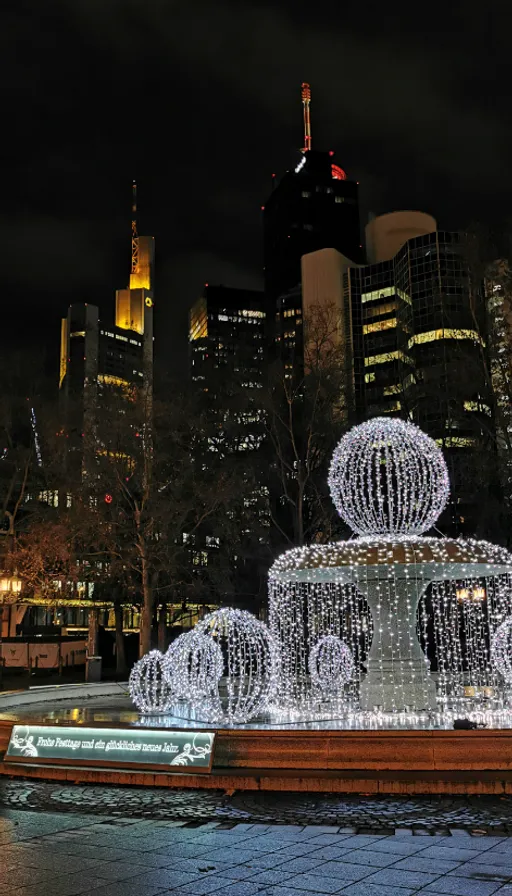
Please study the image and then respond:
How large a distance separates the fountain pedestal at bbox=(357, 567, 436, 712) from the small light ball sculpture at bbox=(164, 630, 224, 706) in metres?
2.60

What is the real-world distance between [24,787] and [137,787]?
52.6 inches

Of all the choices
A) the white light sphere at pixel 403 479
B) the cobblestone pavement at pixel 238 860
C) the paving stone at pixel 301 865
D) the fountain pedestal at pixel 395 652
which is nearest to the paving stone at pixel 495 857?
the cobblestone pavement at pixel 238 860

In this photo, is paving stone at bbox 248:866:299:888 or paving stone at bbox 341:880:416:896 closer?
paving stone at bbox 341:880:416:896

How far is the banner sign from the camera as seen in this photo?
9586 millimetres

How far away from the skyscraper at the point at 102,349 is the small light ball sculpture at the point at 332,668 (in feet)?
43.3

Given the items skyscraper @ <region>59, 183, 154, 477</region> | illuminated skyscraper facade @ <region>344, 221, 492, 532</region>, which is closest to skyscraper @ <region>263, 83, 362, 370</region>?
skyscraper @ <region>59, 183, 154, 477</region>

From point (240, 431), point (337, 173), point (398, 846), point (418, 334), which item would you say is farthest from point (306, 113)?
point (398, 846)

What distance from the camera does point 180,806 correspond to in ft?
28.3

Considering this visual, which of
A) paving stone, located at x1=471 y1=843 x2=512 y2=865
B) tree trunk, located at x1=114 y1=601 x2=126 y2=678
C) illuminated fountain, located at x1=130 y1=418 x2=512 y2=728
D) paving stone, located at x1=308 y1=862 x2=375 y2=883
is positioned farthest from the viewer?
tree trunk, located at x1=114 y1=601 x2=126 y2=678

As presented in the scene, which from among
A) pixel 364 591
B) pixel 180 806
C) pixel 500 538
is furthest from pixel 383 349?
pixel 180 806

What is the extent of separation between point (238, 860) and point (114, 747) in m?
3.86

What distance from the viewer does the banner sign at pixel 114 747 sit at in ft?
31.4

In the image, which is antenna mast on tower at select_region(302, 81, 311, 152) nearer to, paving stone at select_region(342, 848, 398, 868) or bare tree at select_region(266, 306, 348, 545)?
bare tree at select_region(266, 306, 348, 545)

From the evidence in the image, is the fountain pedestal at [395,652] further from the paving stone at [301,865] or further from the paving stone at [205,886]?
the paving stone at [205,886]
